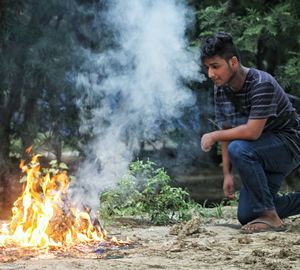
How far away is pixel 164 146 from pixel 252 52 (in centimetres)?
213

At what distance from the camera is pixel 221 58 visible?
17.0 feet

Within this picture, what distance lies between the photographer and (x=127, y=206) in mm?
6426

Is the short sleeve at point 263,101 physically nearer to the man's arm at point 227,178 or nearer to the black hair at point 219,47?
the black hair at point 219,47

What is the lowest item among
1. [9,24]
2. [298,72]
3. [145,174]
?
[145,174]

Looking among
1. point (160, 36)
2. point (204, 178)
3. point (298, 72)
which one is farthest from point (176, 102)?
point (204, 178)

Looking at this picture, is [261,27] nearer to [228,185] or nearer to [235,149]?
[228,185]

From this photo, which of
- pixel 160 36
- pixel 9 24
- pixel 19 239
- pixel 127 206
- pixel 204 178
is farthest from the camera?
pixel 204 178

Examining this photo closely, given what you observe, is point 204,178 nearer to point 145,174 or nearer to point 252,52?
point 252,52

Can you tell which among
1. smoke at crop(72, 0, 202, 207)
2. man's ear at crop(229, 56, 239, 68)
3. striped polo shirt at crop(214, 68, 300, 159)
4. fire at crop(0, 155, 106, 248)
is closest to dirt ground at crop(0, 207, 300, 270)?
fire at crop(0, 155, 106, 248)

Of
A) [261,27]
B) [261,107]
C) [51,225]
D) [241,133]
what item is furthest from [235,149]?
[261,27]

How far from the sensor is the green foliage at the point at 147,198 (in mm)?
6191

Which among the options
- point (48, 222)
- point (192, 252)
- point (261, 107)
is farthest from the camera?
point (261, 107)

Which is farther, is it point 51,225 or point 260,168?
point 260,168

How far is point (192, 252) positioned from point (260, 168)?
1.29m
